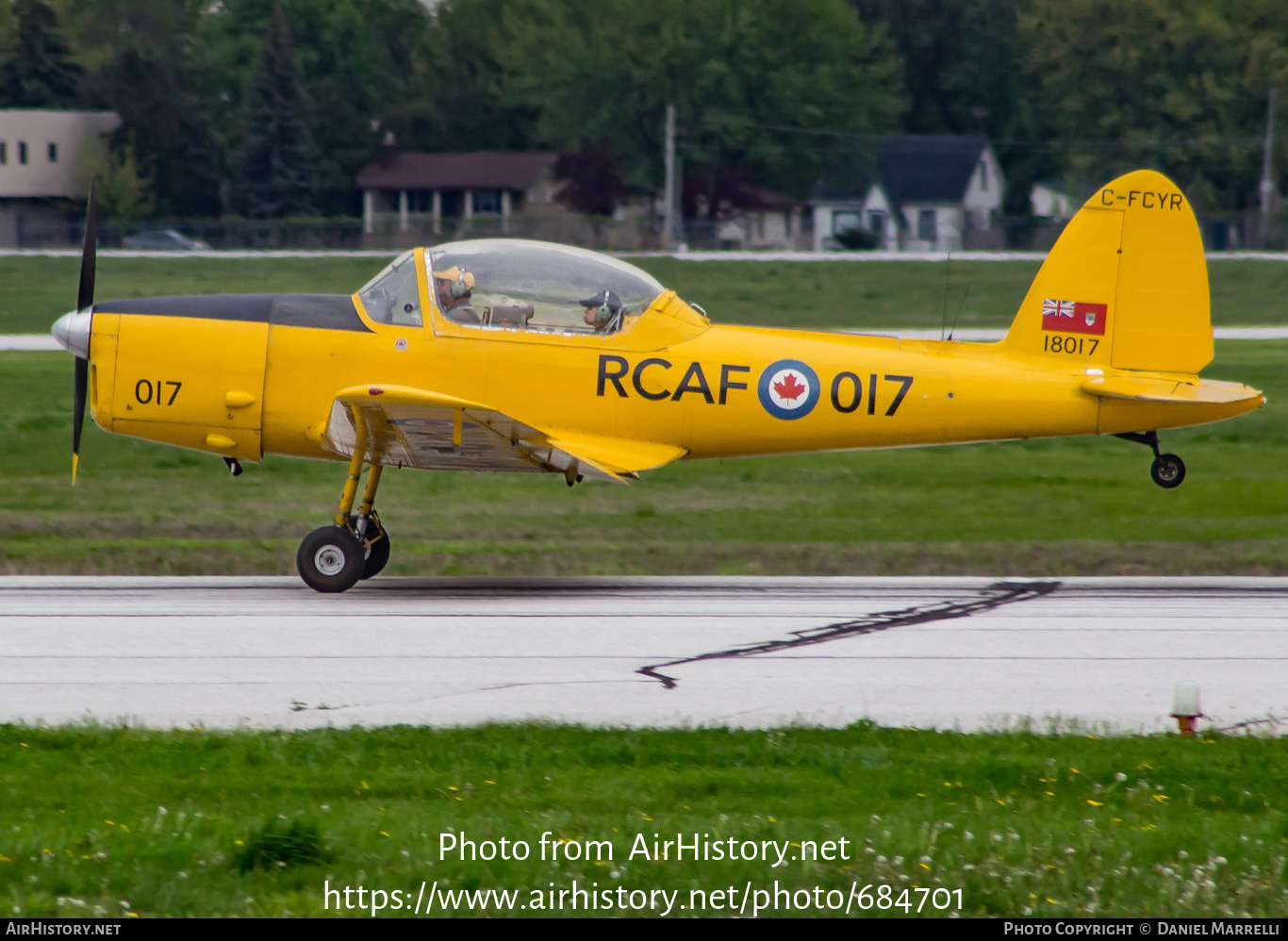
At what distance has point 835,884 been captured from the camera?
510 centimetres

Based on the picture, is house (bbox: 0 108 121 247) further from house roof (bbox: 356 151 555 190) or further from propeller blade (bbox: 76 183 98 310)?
propeller blade (bbox: 76 183 98 310)

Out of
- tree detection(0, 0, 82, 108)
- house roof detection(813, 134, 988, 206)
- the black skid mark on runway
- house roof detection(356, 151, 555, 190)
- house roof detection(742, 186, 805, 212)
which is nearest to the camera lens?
the black skid mark on runway

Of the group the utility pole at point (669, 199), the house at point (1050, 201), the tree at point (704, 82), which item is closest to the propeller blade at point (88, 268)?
the utility pole at point (669, 199)

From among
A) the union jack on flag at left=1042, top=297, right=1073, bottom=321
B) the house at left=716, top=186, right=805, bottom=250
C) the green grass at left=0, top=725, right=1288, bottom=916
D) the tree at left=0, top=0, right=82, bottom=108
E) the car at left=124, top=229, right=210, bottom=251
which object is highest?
the tree at left=0, top=0, right=82, bottom=108

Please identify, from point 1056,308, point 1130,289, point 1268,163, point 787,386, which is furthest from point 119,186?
point 1130,289

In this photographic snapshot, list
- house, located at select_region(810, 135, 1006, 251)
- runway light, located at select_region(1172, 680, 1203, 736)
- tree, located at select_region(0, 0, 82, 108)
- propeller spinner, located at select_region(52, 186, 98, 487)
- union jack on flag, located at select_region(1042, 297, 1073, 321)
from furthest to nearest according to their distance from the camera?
house, located at select_region(810, 135, 1006, 251) → tree, located at select_region(0, 0, 82, 108) → union jack on flag, located at select_region(1042, 297, 1073, 321) → propeller spinner, located at select_region(52, 186, 98, 487) → runway light, located at select_region(1172, 680, 1203, 736)

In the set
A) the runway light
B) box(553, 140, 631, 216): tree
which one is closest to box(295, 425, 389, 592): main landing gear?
the runway light

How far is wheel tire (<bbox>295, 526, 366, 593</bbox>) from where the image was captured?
10.6 meters

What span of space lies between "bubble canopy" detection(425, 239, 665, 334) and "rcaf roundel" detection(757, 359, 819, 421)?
105 centimetres

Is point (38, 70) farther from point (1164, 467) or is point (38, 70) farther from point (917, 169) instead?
point (1164, 467)

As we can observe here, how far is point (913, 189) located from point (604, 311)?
68.1 m

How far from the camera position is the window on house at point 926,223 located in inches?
3011

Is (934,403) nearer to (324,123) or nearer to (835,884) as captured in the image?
(835,884)

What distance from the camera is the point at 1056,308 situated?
11.2 metres
